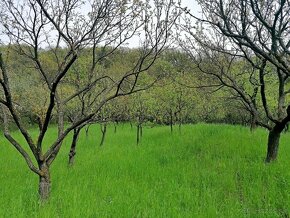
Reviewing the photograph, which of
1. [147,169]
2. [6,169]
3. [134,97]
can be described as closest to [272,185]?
[147,169]

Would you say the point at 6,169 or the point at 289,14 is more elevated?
the point at 289,14

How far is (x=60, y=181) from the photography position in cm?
716

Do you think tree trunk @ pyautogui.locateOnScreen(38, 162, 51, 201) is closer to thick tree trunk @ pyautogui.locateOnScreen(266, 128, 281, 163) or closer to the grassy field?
the grassy field

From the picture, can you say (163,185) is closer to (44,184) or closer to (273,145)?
(44,184)

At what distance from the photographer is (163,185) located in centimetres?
704

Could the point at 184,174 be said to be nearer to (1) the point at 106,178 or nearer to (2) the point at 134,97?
(1) the point at 106,178

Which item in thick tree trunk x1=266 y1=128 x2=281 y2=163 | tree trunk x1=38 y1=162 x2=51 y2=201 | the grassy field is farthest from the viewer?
thick tree trunk x1=266 y1=128 x2=281 y2=163

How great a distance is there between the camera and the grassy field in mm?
5191

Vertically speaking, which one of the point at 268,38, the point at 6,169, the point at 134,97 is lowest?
the point at 6,169

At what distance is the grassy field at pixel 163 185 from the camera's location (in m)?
5.19

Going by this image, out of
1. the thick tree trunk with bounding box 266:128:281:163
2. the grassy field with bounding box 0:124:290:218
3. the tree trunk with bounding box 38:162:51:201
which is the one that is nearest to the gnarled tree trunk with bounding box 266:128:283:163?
the thick tree trunk with bounding box 266:128:281:163

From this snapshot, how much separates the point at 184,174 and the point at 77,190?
2769 millimetres

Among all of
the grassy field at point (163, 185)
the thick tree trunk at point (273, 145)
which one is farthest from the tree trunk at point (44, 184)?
the thick tree trunk at point (273, 145)

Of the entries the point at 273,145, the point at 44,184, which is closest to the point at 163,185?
the point at 44,184
